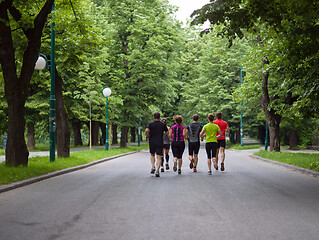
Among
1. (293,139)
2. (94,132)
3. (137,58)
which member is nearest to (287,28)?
(137,58)

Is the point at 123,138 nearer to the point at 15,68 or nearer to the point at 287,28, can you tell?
the point at 15,68

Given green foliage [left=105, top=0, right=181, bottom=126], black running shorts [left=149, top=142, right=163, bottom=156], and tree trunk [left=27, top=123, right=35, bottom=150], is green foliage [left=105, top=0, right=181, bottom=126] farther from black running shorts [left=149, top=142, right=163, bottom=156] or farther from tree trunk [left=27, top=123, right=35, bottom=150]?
black running shorts [left=149, top=142, right=163, bottom=156]

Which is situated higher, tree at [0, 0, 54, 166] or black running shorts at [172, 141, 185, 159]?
tree at [0, 0, 54, 166]

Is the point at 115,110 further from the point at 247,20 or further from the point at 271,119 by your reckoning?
the point at 247,20

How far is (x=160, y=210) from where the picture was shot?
6602mm

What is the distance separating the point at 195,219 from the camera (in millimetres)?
5914

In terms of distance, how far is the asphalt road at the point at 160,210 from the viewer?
16.9 feet

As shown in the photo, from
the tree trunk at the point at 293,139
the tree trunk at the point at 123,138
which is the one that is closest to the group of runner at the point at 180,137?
the tree trunk at the point at 123,138

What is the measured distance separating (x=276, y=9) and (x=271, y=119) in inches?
546

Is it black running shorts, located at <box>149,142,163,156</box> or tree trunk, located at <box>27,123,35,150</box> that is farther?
tree trunk, located at <box>27,123,35,150</box>

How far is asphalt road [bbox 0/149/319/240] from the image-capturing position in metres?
5.14

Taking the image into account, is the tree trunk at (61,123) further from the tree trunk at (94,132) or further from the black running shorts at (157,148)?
the tree trunk at (94,132)

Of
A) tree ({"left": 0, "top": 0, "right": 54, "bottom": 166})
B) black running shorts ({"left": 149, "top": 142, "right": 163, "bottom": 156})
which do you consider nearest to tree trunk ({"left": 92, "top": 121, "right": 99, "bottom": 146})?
tree ({"left": 0, "top": 0, "right": 54, "bottom": 166})

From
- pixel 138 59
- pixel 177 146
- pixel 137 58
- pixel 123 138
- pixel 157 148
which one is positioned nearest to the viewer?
pixel 157 148
